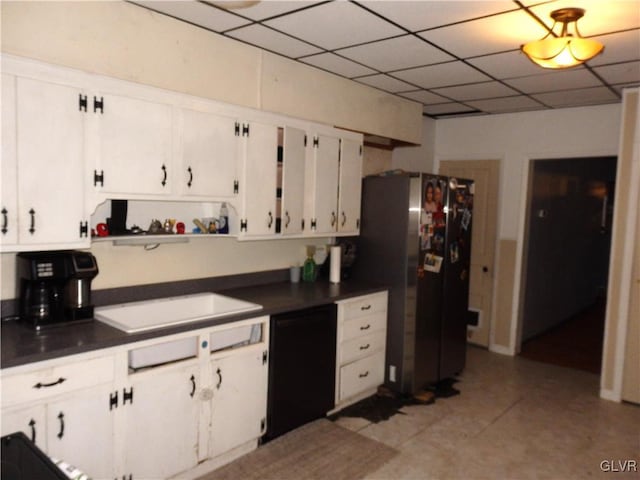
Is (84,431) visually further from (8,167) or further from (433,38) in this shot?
(433,38)

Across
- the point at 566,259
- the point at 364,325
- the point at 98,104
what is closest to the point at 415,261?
the point at 364,325

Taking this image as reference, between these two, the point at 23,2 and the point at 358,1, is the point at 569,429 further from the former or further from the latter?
the point at 23,2

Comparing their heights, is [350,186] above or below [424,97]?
below

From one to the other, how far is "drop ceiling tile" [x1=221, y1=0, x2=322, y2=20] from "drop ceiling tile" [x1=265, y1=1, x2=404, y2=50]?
63 millimetres

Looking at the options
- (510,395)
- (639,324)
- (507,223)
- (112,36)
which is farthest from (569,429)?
(112,36)

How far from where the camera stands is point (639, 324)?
395 centimetres

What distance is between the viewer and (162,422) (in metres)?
2.51

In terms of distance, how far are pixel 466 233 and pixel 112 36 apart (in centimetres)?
321

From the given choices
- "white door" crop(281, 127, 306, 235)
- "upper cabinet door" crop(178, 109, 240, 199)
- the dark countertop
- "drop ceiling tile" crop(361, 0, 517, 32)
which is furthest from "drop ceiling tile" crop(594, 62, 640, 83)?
"upper cabinet door" crop(178, 109, 240, 199)

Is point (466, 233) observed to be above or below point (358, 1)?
below

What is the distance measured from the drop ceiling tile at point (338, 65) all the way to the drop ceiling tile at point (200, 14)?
716 mm

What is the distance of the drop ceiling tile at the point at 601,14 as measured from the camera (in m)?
2.33

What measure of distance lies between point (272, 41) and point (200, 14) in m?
0.53

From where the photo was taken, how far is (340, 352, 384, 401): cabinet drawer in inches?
144
